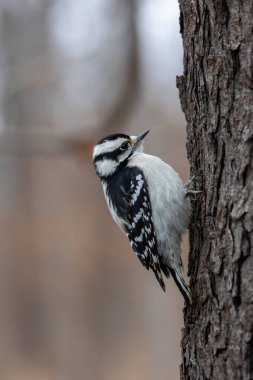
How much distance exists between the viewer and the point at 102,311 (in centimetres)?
1266

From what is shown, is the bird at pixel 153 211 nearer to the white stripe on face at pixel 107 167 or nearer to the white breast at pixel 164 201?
the white breast at pixel 164 201

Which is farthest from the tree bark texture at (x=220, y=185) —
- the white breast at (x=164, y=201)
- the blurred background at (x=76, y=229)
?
the blurred background at (x=76, y=229)

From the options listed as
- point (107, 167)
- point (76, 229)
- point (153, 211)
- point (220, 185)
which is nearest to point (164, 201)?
point (153, 211)

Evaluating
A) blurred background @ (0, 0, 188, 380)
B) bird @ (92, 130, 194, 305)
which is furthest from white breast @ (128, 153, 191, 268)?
blurred background @ (0, 0, 188, 380)

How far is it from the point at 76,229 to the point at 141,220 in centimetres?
903

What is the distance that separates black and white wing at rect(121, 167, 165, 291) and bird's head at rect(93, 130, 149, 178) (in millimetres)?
264

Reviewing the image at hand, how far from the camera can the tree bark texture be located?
2909mm

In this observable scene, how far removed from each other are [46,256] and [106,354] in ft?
7.33

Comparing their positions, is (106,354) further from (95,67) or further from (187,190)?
(187,190)

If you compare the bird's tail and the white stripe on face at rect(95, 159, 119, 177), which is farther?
the white stripe on face at rect(95, 159, 119, 177)

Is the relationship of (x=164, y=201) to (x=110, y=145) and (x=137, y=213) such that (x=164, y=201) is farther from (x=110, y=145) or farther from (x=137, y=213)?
(x=110, y=145)

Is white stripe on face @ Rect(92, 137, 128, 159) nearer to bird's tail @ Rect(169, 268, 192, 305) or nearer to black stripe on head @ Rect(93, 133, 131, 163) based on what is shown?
black stripe on head @ Rect(93, 133, 131, 163)

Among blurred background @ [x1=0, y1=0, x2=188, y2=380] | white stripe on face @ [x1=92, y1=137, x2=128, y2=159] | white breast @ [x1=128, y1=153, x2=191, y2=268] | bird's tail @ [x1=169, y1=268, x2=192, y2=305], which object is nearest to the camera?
bird's tail @ [x1=169, y1=268, x2=192, y2=305]

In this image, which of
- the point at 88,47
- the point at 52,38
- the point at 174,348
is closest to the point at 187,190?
the point at 88,47
